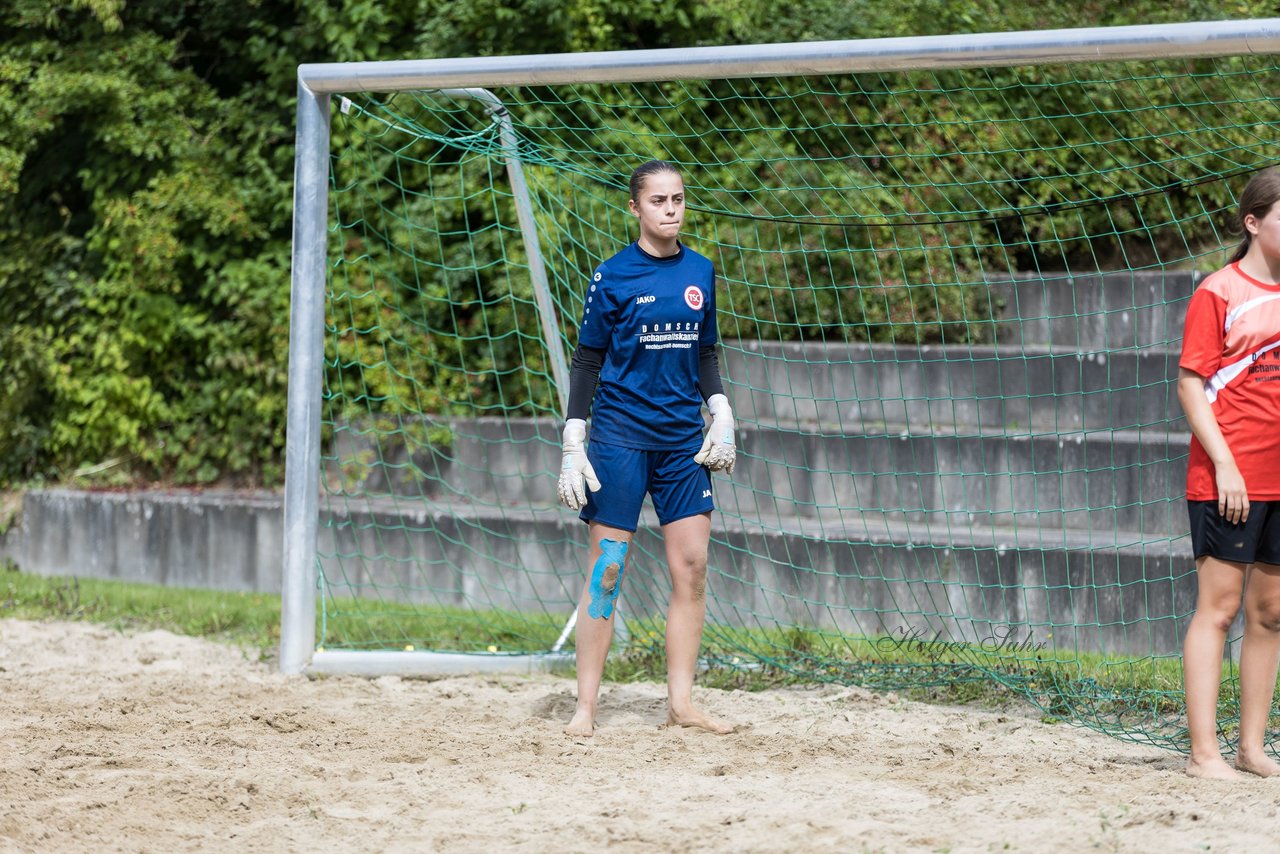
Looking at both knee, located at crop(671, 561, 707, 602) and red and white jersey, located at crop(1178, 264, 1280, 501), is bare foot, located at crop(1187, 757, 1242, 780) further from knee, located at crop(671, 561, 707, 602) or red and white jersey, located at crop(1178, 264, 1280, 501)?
knee, located at crop(671, 561, 707, 602)

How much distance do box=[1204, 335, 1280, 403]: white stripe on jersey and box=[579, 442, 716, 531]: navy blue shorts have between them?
5.03 feet

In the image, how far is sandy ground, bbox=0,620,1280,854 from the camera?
11.1 ft

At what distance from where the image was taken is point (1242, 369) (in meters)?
3.82

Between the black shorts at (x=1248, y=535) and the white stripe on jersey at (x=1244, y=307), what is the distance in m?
0.49

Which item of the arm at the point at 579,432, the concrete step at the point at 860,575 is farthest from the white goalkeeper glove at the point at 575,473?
the concrete step at the point at 860,575

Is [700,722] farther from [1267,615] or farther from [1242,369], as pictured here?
[1242,369]

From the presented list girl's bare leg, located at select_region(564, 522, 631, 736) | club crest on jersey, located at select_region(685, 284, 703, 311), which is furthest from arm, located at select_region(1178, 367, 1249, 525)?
girl's bare leg, located at select_region(564, 522, 631, 736)

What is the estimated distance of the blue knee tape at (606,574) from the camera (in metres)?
4.46

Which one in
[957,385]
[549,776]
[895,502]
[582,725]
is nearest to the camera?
[549,776]

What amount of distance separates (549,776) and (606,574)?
2.43 ft

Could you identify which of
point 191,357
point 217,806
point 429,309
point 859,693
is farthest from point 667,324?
point 191,357

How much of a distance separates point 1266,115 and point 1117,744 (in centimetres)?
471

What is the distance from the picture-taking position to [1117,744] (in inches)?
174

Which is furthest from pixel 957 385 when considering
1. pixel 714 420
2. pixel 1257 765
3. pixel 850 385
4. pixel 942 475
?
pixel 1257 765
